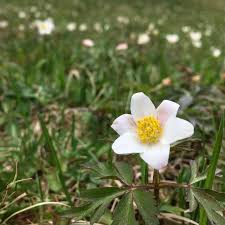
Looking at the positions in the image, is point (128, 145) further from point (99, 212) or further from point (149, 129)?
point (99, 212)

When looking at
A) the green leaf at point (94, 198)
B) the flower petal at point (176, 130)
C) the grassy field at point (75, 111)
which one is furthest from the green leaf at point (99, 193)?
the flower petal at point (176, 130)

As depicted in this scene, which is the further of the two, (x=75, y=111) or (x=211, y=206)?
(x=75, y=111)

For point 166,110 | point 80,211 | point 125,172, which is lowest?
point 80,211

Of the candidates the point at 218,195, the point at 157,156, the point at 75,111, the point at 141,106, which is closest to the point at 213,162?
the point at 218,195

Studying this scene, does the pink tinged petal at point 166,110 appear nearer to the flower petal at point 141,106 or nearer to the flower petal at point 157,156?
the flower petal at point 141,106

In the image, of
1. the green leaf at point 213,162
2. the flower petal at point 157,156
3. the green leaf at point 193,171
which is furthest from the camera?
the green leaf at point 193,171

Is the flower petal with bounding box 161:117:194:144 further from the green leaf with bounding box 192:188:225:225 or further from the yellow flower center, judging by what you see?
the green leaf with bounding box 192:188:225:225
